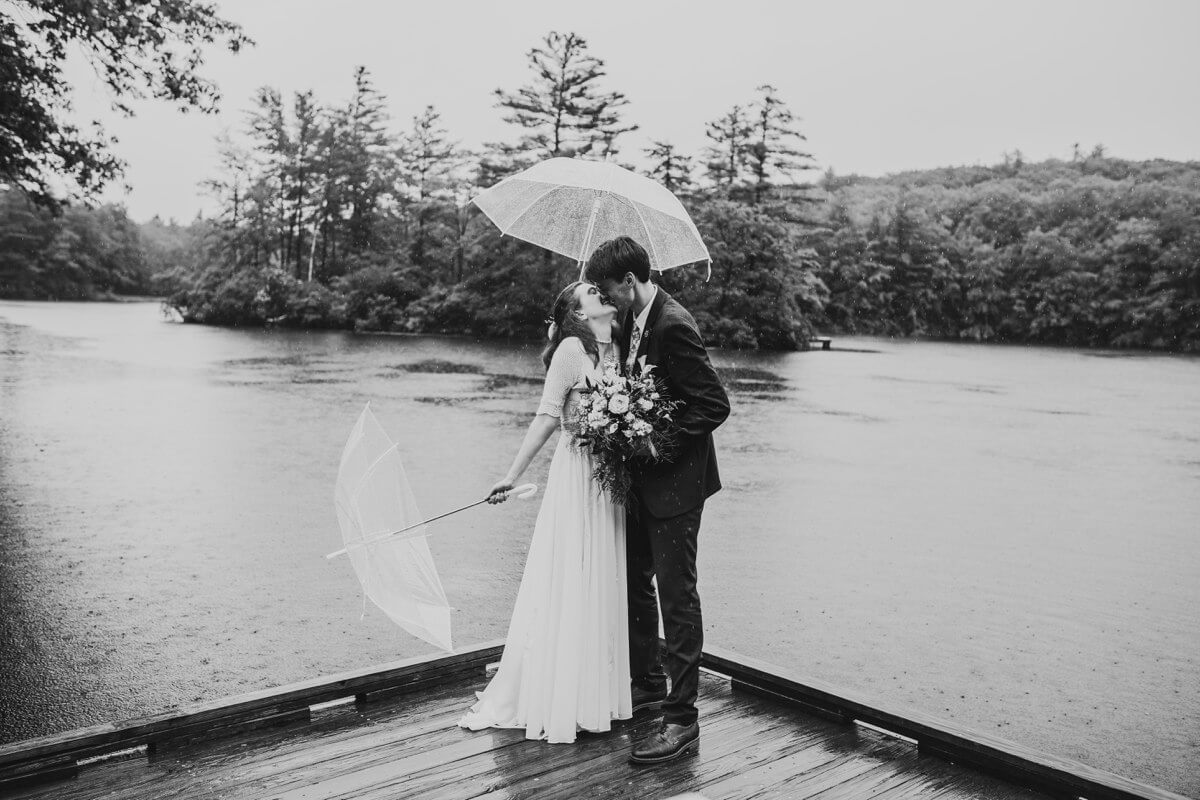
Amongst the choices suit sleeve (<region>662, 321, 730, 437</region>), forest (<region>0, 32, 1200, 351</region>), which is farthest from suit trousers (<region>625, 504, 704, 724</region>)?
forest (<region>0, 32, 1200, 351</region>)

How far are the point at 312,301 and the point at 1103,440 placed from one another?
4485 cm

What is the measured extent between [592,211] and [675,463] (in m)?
1.46

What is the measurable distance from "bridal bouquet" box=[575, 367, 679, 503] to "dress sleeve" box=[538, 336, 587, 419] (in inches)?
5.4

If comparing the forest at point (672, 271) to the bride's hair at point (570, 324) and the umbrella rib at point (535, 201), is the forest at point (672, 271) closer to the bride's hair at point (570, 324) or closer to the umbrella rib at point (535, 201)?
the umbrella rib at point (535, 201)

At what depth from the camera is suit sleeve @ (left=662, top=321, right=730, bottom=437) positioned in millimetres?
3633

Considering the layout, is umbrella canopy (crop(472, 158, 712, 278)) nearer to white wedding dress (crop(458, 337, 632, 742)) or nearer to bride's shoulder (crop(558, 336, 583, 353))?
bride's shoulder (crop(558, 336, 583, 353))

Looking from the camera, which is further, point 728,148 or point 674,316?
point 728,148

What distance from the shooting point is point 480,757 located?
3.41 metres

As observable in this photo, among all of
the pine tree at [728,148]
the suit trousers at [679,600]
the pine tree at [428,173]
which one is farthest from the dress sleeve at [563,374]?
the pine tree at [428,173]

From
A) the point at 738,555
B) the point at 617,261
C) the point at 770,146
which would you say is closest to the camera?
the point at 617,261

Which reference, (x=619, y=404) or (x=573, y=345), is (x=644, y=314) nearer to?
(x=573, y=345)

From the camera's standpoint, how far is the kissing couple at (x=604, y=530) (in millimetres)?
3629

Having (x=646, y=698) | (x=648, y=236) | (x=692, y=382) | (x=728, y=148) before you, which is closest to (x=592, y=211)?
(x=648, y=236)

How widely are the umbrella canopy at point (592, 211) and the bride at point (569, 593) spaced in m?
0.62
